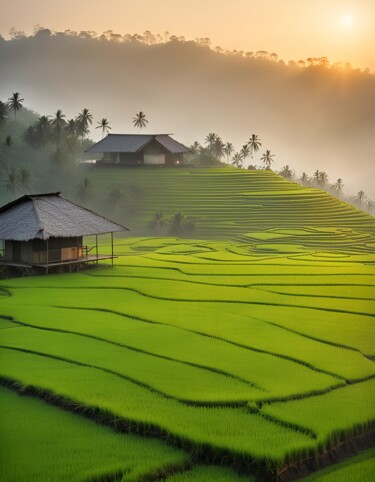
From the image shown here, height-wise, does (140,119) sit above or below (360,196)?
above

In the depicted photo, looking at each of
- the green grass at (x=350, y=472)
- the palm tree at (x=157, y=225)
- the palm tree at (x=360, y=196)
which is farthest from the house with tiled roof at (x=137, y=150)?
the green grass at (x=350, y=472)

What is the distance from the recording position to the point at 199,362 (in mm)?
8281

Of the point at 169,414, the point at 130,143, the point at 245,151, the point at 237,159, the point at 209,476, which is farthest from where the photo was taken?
the point at 237,159

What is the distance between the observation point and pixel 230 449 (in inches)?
234

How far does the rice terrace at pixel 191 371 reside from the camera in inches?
234

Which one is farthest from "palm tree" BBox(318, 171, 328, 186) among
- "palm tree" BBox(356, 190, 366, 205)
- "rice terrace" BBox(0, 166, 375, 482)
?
"rice terrace" BBox(0, 166, 375, 482)

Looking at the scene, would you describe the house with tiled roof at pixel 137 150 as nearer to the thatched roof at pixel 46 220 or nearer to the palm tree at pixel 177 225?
the palm tree at pixel 177 225


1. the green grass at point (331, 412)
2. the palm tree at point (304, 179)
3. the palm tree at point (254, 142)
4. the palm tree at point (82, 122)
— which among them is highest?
the palm tree at point (82, 122)

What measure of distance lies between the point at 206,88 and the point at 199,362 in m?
15.2

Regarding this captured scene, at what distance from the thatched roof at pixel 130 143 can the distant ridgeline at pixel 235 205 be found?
2.73 feet

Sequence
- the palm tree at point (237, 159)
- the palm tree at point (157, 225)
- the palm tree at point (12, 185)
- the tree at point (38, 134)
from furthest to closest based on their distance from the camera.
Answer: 1. the palm tree at point (237, 159)
2. the tree at point (38, 134)
3. the palm tree at point (157, 225)
4. the palm tree at point (12, 185)

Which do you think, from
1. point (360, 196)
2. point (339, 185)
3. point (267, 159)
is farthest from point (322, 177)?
point (267, 159)

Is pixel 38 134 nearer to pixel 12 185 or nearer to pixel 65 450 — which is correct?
pixel 12 185

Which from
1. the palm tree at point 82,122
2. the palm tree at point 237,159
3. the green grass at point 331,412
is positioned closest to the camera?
the green grass at point 331,412
